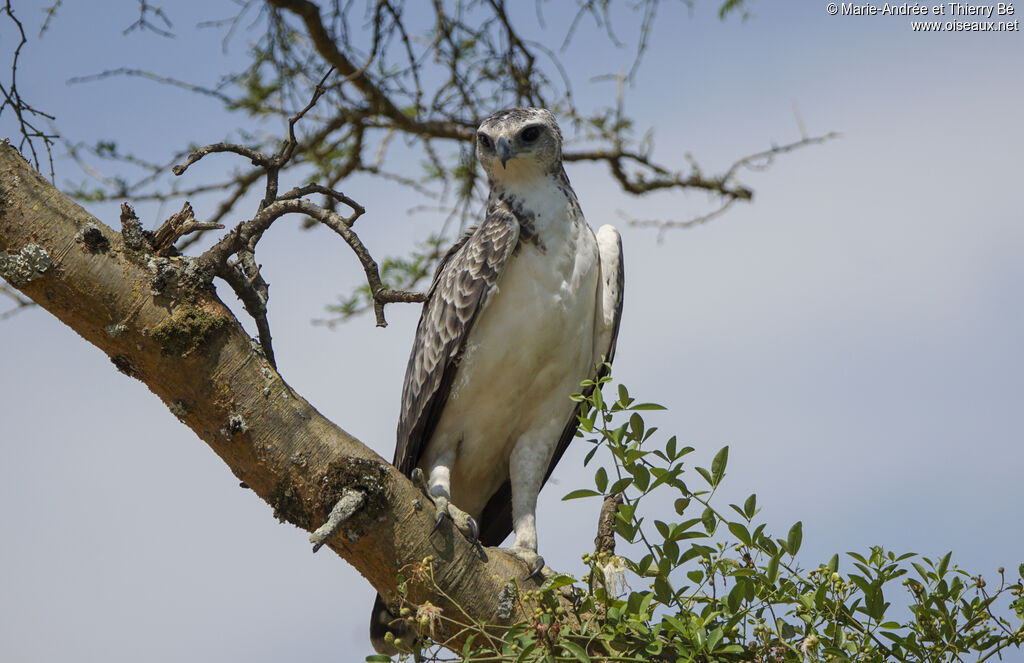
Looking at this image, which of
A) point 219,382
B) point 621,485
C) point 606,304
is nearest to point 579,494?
point 621,485

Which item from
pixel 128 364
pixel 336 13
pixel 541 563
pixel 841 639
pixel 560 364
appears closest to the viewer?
pixel 841 639

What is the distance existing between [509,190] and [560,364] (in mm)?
890

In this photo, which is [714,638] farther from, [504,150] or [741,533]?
[504,150]

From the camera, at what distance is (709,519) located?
288cm

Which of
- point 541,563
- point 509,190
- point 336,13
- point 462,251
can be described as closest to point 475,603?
point 541,563

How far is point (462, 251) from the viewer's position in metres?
4.67

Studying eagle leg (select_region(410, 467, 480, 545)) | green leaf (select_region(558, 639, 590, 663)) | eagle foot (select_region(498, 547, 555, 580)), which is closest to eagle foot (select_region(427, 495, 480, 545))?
eagle leg (select_region(410, 467, 480, 545))

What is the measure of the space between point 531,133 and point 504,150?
Answer: 0.67 ft

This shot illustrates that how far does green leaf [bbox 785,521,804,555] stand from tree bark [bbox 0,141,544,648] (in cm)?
89

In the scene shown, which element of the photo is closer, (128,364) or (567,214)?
(128,364)

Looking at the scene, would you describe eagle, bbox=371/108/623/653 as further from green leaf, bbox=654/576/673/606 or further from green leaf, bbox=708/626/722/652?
green leaf, bbox=708/626/722/652

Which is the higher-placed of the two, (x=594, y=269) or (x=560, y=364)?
(x=594, y=269)

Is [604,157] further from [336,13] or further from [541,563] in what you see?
[541,563]

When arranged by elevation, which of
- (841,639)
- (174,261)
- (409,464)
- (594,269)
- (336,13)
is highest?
(336,13)
